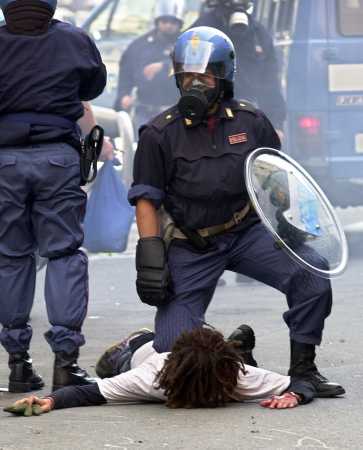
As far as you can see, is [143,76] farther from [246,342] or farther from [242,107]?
[246,342]

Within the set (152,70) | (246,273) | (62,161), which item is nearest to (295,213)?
(246,273)

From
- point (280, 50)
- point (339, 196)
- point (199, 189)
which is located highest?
point (199, 189)

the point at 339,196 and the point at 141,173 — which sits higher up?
the point at 141,173

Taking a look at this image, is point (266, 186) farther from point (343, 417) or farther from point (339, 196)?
point (339, 196)

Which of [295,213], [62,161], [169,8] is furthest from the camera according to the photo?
[169,8]

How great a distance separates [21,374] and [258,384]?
1.10 meters

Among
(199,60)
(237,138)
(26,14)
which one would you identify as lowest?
(237,138)

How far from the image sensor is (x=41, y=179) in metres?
7.02

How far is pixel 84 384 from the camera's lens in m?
7.04

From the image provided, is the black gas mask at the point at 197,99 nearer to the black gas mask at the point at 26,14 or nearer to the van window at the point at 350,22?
the black gas mask at the point at 26,14

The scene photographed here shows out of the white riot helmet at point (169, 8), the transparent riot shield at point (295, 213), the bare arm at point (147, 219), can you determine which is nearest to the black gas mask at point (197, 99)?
the transparent riot shield at point (295, 213)

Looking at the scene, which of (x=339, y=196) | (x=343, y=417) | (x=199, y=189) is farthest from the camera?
(x=339, y=196)

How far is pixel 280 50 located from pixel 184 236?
6.85 m

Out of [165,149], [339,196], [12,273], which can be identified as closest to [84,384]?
[12,273]
